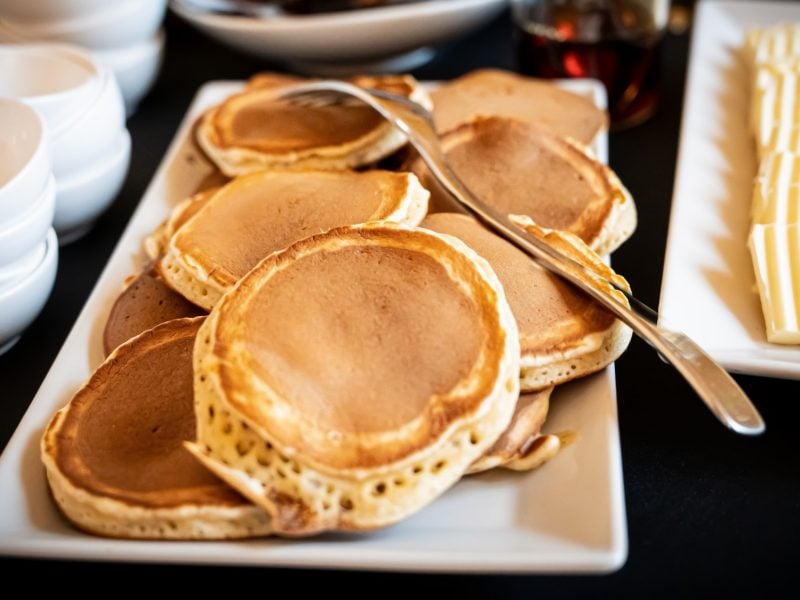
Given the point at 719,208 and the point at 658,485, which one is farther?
the point at 719,208

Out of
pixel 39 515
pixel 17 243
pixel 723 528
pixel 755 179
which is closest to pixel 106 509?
pixel 39 515

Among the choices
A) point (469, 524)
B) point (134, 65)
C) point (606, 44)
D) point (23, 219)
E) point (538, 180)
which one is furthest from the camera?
point (134, 65)

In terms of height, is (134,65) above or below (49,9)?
below

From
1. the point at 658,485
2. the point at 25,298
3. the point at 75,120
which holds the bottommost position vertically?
the point at 658,485

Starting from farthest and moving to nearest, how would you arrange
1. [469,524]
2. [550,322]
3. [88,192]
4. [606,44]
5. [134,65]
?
[134,65]
[606,44]
[88,192]
[550,322]
[469,524]

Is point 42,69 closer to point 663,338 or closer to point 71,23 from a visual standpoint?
point 71,23

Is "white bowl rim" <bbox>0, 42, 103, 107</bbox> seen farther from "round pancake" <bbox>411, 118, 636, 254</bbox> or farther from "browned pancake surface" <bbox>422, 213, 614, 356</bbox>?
"browned pancake surface" <bbox>422, 213, 614, 356</bbox>

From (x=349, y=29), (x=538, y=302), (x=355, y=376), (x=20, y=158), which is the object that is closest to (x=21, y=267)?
(x=20, y=158)
